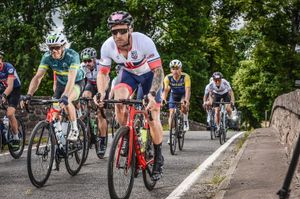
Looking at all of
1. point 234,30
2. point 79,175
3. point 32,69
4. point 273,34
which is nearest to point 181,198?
point 79,175

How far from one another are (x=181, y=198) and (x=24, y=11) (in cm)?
2765

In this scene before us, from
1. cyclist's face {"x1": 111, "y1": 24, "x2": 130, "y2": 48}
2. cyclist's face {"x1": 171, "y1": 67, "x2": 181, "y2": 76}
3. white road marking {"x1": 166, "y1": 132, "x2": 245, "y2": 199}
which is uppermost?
cyclist's face {"x1": 171, "y1": 67, "x2": 181, "y2": 76}

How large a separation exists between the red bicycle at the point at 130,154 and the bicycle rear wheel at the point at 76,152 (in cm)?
156

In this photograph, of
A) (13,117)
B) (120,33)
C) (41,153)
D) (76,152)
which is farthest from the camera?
(13,117)

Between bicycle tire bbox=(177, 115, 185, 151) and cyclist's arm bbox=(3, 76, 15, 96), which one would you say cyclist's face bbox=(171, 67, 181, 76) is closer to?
bicycle tire bbox=(177, 115, 185, 151)

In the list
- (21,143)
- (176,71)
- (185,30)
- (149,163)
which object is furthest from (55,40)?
(185,30)

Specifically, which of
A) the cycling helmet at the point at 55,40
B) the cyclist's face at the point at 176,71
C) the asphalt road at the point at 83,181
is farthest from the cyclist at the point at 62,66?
the cyclist's face at the point at 176,71

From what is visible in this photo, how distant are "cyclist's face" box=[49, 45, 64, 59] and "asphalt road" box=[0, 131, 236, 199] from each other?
5.66ft

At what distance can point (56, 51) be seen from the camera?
24.4ft

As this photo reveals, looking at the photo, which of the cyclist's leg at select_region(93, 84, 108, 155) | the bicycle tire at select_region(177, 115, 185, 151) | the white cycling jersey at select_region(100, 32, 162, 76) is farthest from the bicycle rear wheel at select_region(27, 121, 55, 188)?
the bicycle tire at select_region(177, 115, 185, 151)

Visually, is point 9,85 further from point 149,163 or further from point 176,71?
point 149,163

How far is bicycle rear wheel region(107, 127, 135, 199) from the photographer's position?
5.16m

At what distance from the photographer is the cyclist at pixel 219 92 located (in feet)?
47.7

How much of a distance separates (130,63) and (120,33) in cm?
57
